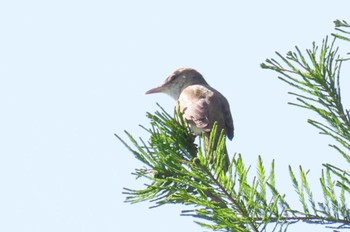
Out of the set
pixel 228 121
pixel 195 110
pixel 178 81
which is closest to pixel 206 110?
pixel 195 110

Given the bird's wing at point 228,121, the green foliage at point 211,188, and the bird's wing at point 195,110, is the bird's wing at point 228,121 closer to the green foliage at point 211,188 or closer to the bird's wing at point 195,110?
the bird's wing at point 195,110

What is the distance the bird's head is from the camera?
9.98 m

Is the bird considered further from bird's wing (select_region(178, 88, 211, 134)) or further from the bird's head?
the bird's head

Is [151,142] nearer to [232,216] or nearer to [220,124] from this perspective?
[232,216]

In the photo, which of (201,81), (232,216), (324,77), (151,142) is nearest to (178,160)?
(151,142)

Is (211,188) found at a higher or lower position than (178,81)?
lower

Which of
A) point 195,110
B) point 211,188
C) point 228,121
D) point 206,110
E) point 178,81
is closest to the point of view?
point 211,188

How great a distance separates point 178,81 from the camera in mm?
10133

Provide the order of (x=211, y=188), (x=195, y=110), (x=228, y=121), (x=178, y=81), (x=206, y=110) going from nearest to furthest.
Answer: (x=211, y=188) → (x=195, y=110) → (x=206, y=110) → (x=228, y=121) → (x=178, y=81)

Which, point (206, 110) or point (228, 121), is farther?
point (228, 121)

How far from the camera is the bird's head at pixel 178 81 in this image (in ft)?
32.8

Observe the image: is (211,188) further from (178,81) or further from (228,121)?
(178,81)

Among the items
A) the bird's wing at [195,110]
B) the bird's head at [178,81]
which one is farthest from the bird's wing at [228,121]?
the bird's head at [178,81]

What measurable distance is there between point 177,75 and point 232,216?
24.3 feet
